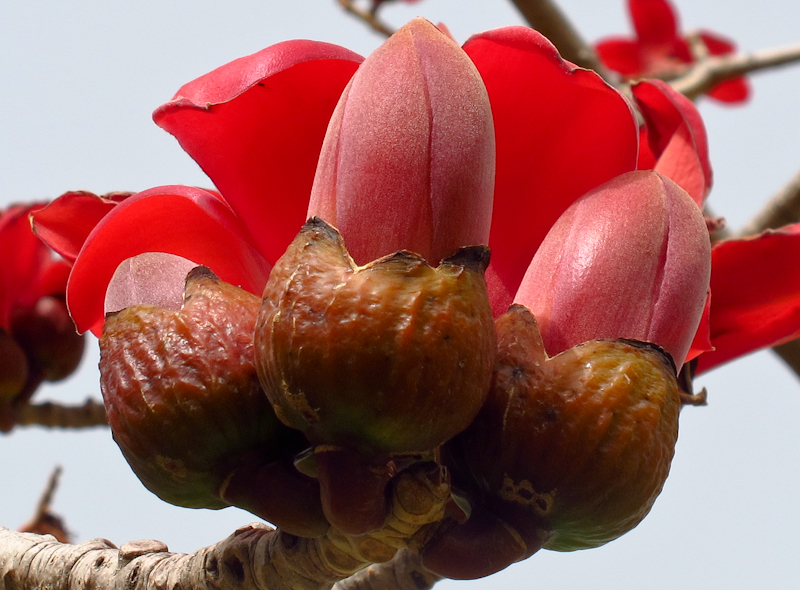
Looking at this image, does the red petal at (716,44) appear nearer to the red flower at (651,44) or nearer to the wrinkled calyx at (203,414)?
the red flower at (651,44)

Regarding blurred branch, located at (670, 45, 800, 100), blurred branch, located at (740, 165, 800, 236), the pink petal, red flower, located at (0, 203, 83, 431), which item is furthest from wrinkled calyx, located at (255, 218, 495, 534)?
blurred branch, located at (670, 45, 800, 100)

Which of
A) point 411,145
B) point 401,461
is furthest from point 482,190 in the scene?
point 401,461

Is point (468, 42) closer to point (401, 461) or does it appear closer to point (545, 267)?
point (545, 267)

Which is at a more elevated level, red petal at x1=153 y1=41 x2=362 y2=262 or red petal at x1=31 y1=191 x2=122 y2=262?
red petal at x1=153 y1=41 x2=362 y2=262

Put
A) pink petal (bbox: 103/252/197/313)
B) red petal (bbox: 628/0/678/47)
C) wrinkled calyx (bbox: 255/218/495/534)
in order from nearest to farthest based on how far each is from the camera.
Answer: wrinkled calyx (bbox: 255/218/495/534), pink petal (bbox: 103/252/197/313), red petal (bbox: 628/0/678/47)

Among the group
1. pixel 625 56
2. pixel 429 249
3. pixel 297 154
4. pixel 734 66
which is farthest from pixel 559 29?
pixel 625 56

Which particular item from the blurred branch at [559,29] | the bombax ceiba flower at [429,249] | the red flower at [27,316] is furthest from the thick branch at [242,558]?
the blurred branch at [559,29]

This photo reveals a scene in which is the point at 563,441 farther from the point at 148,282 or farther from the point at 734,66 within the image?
the point at 734,66

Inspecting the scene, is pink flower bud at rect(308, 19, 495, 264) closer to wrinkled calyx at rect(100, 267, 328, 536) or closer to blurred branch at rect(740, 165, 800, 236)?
wrinkled calyx at rect(100, 267, 328, 536)
